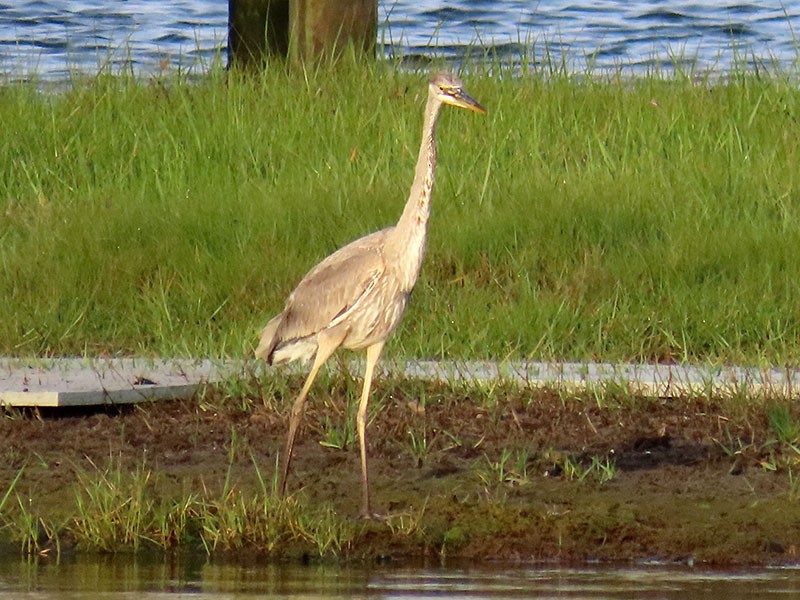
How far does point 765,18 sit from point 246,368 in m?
13.2

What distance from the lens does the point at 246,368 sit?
24.2ft

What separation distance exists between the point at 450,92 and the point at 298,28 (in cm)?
490

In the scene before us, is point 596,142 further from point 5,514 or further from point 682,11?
point 682,11

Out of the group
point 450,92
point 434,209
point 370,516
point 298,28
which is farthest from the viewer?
point 298,28

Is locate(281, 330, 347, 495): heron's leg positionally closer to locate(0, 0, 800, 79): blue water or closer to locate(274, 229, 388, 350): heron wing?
locate(274, 229, 388, 350): heron wing

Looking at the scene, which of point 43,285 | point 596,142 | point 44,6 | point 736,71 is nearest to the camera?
point 43,285

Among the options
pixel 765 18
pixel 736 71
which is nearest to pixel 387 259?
pixel 736 71

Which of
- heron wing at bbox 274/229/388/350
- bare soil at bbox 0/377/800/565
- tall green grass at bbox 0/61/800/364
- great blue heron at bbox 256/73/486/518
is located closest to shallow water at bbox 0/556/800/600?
bare soil at bbox 0/377/800/565

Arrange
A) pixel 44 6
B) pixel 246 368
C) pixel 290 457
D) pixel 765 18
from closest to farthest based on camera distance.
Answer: pixel 290 457, pixel 246 368, pixel 765 18, pixel 44 6

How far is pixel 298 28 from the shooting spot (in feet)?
35.9

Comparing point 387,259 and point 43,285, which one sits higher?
point 387,259

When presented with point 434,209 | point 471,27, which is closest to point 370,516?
point 434,209

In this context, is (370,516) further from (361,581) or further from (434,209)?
(434,209)

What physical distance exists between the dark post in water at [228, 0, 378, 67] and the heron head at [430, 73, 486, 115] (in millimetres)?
4599
